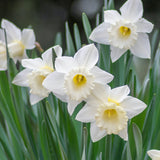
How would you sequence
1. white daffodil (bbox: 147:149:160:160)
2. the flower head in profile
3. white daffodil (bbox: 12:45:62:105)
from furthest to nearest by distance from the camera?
the flower head in profile < white daffodil (bbox: 12:45:62:105) < white daffodil (bbox: 147:149:160:160)

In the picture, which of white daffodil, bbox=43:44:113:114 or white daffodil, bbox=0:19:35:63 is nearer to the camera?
white daffodil, bbox=43:44:113:114

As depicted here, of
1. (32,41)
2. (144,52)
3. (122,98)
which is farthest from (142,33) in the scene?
(32,41)

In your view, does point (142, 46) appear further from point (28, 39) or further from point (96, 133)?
point (28, 39)

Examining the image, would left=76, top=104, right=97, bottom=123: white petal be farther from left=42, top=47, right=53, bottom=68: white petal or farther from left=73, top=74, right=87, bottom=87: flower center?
left=42, top=47, right=53, bottom=68: white petal

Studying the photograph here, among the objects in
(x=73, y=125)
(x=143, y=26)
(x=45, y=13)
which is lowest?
(x=45, y=13)

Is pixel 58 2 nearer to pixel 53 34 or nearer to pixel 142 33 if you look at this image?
pixel 53 34

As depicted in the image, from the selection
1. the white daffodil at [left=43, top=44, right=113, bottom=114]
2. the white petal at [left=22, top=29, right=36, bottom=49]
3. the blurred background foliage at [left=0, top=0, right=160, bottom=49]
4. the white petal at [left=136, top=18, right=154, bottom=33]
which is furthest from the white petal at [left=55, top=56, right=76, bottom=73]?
the blurred background foliage at [left=0, top=0, right=160, bottom=49]

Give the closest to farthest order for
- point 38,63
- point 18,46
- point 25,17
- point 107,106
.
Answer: point 107,106 < point 38,63 < point 18,46 < point 25,17

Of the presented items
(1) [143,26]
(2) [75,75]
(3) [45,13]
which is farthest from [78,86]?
(3) [45,13]
